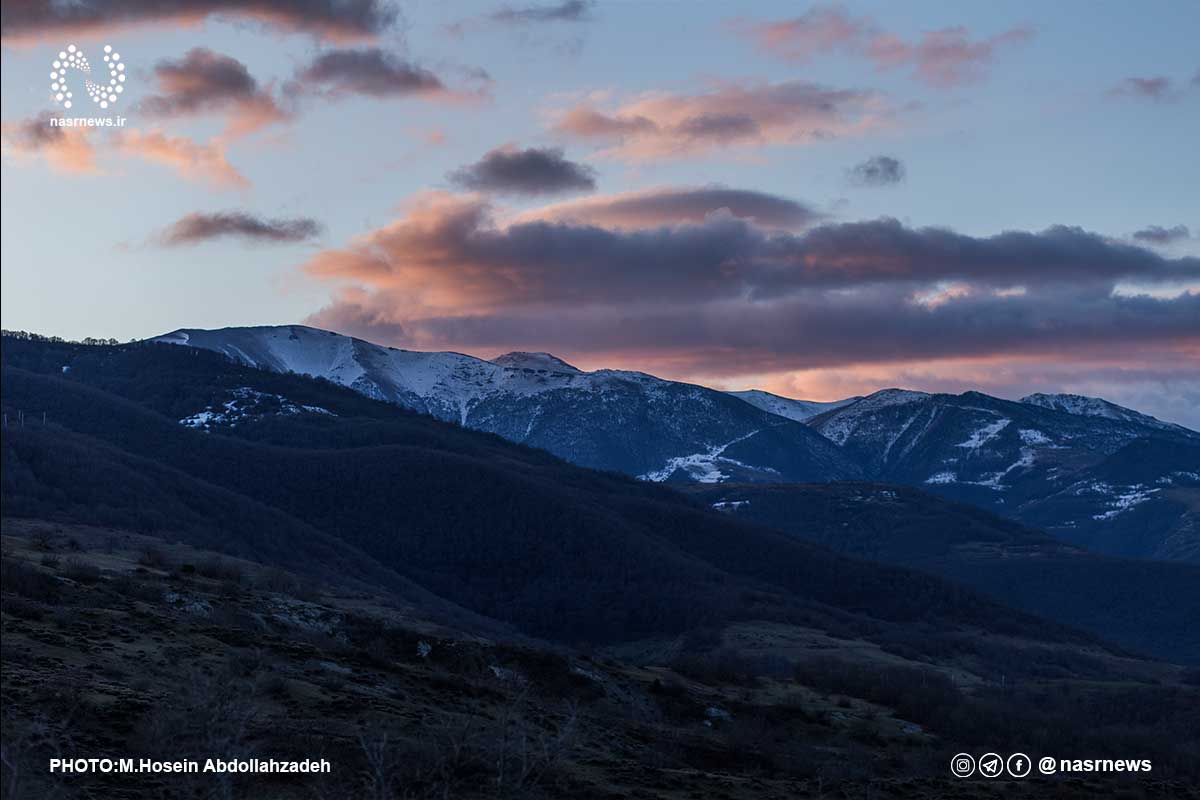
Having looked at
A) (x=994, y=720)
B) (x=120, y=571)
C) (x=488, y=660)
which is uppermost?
(x=120, y=571)

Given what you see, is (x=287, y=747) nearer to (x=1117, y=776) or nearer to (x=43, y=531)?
(x=1117, y=776)

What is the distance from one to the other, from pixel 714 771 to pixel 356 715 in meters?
22.7

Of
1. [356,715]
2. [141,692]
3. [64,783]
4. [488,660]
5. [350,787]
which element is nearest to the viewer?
[64,783]

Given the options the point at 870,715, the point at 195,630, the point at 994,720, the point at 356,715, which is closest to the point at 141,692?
the point at 356,715

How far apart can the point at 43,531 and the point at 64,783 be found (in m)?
116

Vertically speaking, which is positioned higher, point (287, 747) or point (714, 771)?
point (287, 747)

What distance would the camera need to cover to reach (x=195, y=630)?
86188 millimetres

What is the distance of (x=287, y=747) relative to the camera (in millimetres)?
62094

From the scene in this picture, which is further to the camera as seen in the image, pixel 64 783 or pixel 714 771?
pixel 714 771

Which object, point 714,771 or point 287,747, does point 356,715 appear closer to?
point 287,747

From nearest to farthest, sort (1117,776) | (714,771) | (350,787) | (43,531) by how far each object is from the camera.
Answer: (350,787)
(714,771)
(1117,776)
(43,531)

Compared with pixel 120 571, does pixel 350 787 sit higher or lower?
lower

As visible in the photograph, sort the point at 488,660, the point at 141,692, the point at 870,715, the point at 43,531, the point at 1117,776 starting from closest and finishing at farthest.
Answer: the point at 141,692
the point at 1117,776
the point at 488,660
the point at 870,715
the point at 43,531

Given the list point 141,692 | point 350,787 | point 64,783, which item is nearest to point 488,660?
point 141,692
